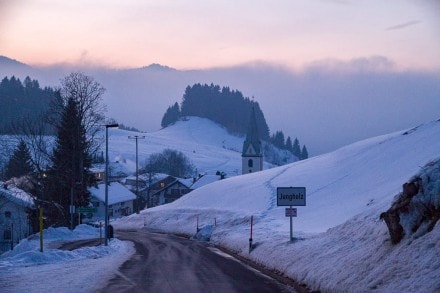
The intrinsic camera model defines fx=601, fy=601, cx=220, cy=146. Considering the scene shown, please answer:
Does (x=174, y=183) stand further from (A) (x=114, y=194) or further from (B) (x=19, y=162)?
(B) (x=19, y=162)

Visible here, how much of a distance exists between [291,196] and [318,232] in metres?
4.87

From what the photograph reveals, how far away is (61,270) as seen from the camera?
20.3 m

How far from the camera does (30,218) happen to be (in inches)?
2206

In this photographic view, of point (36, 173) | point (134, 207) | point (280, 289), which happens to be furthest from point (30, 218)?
point (134, 207)

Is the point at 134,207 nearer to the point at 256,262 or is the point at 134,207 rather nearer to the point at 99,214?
the point at 99,214

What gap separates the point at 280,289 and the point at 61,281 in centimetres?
618

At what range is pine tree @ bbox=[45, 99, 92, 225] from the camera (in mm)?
52438

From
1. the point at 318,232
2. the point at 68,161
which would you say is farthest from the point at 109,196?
the point at 318,232

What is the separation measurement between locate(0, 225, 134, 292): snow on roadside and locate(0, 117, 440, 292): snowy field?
3 cm

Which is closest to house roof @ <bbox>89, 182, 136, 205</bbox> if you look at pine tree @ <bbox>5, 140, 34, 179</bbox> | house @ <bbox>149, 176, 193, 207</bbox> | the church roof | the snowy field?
house @ <bbox>149, 176, 193, 207</bbox>

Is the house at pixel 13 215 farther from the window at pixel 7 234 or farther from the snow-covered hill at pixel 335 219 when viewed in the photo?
the snow-covered hill at pixel 335 219

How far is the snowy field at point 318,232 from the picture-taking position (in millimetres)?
13930

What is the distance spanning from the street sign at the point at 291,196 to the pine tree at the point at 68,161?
29.8m

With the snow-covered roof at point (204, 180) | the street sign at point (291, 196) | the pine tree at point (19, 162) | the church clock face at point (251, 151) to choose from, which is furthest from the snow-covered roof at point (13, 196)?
the church clock face at point (251, 151)
